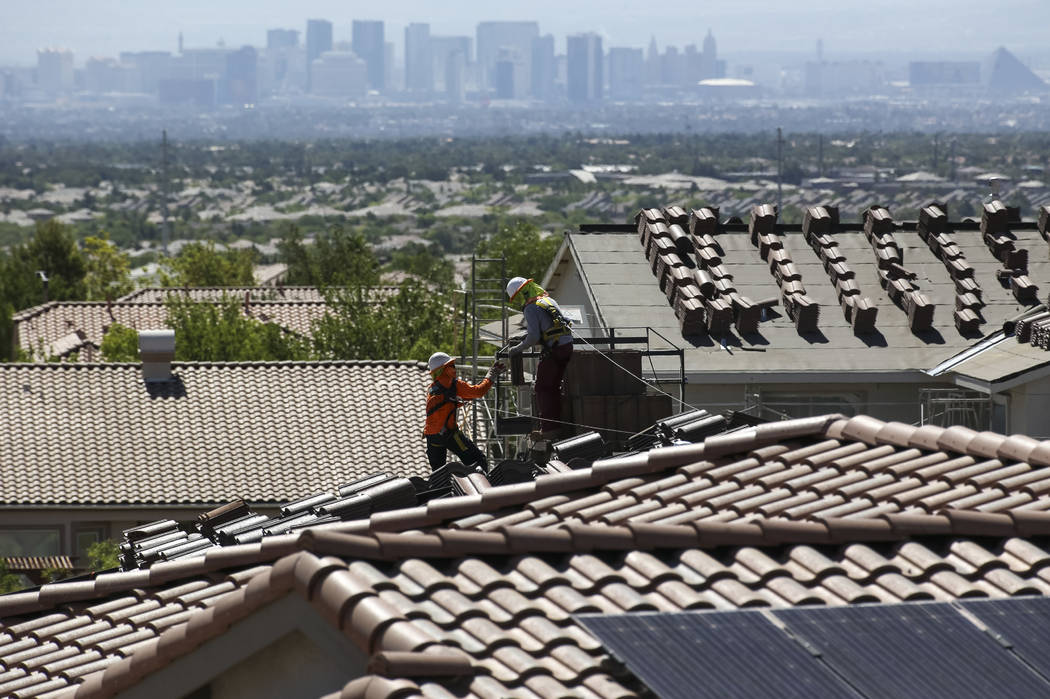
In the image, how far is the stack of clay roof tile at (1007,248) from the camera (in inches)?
1188

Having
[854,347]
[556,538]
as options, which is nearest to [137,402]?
[854,347]

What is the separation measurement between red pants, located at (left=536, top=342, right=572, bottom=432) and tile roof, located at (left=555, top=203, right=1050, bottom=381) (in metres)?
7.79

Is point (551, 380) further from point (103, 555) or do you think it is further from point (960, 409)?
point (103, 555)

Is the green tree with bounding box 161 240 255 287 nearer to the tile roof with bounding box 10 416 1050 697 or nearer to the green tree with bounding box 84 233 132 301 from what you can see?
the green tree with bounding box 84 233 132 301

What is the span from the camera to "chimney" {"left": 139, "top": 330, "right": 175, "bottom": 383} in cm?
4141

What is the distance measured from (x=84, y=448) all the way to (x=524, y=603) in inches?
1241

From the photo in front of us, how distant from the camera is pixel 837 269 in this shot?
3081 centimetres

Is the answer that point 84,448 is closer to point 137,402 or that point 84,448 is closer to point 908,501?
point 137,402

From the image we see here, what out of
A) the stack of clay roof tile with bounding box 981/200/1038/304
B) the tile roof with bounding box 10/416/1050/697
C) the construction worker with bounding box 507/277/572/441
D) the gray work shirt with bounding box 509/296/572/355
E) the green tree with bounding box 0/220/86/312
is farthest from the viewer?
the green tree with bounding box 0/220/86/312

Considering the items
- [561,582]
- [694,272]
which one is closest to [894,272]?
[694,272]

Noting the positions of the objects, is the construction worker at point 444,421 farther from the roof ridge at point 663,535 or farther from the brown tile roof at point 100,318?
the brown tile roof at point 100,318

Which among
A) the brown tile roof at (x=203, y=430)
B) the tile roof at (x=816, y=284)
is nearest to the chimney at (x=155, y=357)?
the brown tile roof at (x=203, y=430)

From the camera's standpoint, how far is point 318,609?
8.19 m

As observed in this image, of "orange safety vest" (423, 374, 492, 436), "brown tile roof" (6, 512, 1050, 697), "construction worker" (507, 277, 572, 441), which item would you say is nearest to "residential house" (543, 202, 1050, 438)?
"orange safety vest" (423, 374, 492, 436)
